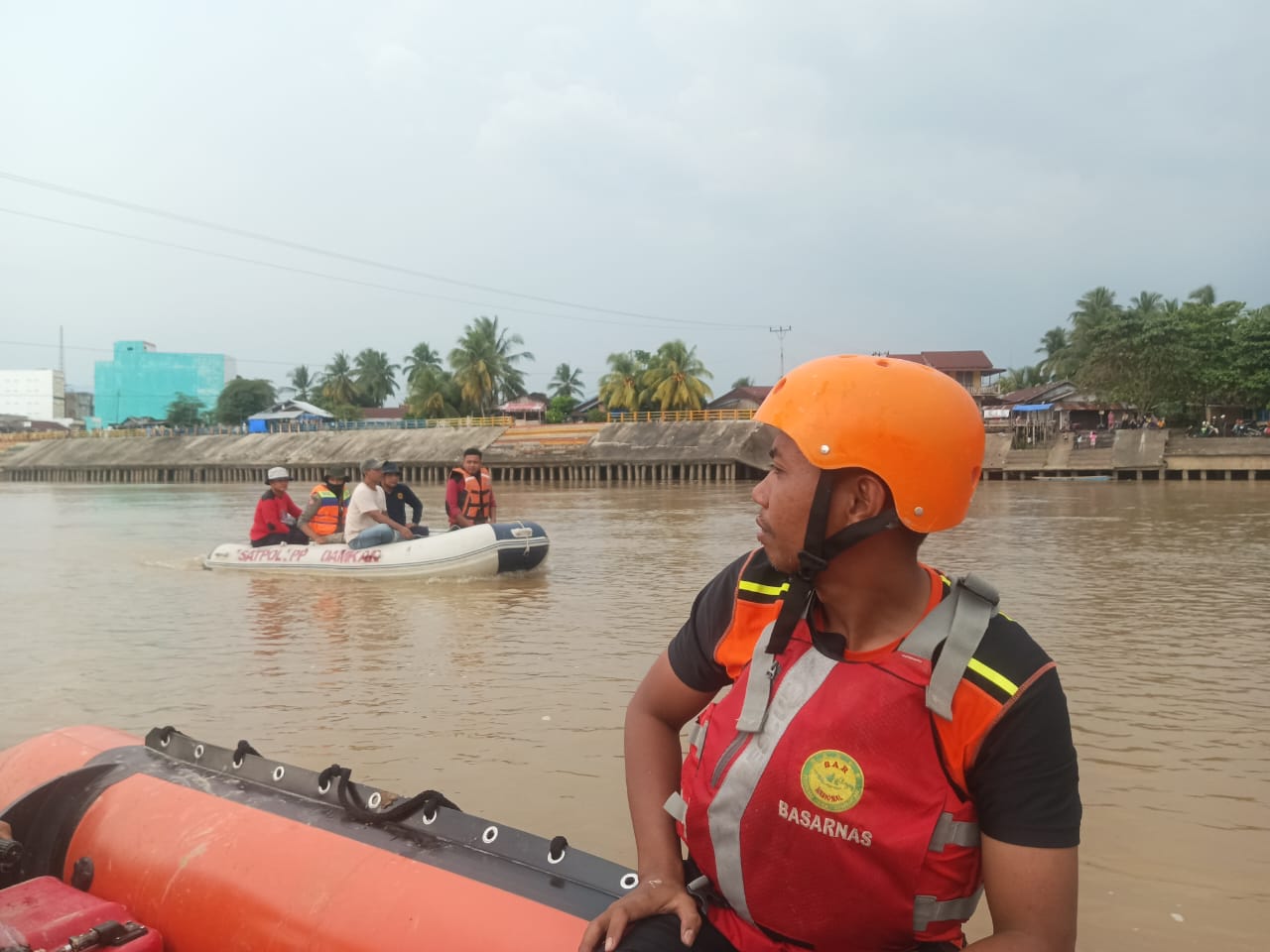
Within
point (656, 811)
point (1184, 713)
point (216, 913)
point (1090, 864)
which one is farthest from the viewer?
point (1184, 713)

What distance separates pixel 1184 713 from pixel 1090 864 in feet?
7.62

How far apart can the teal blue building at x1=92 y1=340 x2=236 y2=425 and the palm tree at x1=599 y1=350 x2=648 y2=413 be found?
58240 mm

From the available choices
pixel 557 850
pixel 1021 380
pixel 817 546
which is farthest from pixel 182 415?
pixel 817 546

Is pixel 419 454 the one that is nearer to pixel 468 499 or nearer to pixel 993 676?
pixel 468 499

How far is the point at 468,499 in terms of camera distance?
11.9m

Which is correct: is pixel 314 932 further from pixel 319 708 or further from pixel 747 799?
pixel 319 708

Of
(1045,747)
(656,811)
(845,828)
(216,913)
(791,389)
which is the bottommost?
(216,913)

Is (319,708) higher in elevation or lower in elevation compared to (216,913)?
lower

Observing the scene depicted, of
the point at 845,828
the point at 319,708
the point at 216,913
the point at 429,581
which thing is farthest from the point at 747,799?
the point at 429,581

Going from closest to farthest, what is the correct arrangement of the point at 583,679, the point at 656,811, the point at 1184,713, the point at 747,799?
the point at 747,799
the point at 656,811
the point at 1184,713
the point at 583,679

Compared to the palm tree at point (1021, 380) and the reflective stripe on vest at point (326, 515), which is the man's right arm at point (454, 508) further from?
the palm tree at point (1021, 380)

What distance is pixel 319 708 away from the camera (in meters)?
6.02

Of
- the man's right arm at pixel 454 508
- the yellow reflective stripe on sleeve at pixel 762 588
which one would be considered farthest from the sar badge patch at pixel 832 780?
the man's right arm at pixel 454 508

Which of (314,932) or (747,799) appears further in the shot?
(314,932)
